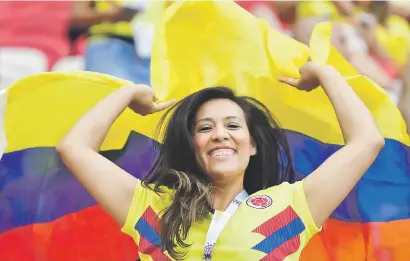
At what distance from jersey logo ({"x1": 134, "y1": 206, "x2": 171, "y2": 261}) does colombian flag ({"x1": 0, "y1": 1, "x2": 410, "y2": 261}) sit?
329 mm

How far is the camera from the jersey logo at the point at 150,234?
1483 mm

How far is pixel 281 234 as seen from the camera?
1.47 meters

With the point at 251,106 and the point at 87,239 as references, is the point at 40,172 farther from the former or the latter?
the point at 251,106

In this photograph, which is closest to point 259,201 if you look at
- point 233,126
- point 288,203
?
point 288,203

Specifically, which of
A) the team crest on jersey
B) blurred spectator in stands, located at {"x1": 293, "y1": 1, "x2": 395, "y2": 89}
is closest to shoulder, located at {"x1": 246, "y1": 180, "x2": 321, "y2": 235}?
the team crest on jersey

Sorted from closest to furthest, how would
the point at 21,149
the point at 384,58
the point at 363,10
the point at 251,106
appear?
the point at 251,106
the point at 21,149
the point at 384,58
the point at 363,10

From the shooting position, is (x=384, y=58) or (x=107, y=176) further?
(x=384, y=58)

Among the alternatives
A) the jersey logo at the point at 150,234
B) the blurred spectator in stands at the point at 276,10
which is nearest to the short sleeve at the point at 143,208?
the jersey logo at the point at 150,234

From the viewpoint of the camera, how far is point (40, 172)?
1797 mm

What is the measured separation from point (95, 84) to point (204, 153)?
1.22 ft

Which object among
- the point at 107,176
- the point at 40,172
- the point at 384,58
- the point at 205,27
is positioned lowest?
the point at 384,58

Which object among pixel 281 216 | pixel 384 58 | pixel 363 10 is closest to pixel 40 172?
pixel 281 216

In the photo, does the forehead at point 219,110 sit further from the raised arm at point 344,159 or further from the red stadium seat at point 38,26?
the red stadium seat at point 38,26

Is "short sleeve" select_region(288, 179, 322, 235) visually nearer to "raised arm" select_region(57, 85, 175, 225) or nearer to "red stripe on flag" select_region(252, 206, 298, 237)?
"red stripe on flag" select_region(252, 206, 298, 237)
